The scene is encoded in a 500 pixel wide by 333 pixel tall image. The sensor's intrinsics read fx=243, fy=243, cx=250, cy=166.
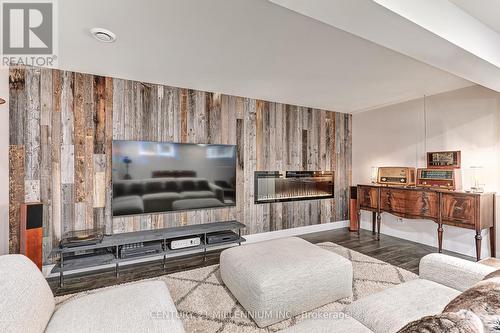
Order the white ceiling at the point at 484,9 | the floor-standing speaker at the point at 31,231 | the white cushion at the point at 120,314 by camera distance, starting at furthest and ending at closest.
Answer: the floor-standing speaker at the point at 31,231, the white ceiling at the point at 484,9, the white cushion at the point at 120,314

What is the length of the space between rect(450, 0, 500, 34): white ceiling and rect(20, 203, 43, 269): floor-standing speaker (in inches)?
153

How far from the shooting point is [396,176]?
397cm

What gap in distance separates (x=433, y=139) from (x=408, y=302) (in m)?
3.24

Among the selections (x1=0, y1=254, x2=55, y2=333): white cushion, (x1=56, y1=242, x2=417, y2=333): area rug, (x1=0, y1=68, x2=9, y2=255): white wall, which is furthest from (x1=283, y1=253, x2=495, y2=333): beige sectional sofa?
(x1=0, y1=68, x2=9, y2=255): white wall

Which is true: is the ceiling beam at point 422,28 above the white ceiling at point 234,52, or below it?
below

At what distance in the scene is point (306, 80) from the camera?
10.2ft

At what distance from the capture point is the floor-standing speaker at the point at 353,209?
15.0 feet

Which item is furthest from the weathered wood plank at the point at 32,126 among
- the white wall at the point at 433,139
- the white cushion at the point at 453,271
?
the white wall at the point at 433,139

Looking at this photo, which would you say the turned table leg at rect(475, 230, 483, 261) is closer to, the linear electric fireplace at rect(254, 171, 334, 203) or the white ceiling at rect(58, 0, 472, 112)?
the white ceiling at rect(58, 0, 472, 112)

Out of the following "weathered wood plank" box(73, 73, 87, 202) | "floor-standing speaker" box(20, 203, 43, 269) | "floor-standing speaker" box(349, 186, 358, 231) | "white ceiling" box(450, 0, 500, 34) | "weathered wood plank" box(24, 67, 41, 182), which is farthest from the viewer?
"floor-standing speaker" box(349, 186, 358, 231)

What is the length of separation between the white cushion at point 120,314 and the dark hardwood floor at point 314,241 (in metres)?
A: 1.32

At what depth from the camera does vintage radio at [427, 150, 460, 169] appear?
3387mm

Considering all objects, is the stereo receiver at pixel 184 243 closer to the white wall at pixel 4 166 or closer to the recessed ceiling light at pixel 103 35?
the white wall at pixel 4 166

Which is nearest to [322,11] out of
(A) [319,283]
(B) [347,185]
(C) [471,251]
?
(A) [319,283]
